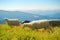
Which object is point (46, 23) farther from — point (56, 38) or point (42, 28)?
point (56, 38)

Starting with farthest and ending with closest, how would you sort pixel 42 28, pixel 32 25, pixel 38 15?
pixel 38 15
pixel 42 28
pixel 32 25

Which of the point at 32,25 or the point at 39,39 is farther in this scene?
the point at 32,25

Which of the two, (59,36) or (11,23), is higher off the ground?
(59,36)

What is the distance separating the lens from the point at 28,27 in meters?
4.95

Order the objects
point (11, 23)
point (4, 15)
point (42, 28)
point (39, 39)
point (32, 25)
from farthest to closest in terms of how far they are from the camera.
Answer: point (4, 15)
point (11, 23)
point (42, 28)
point (32, 25)
point (39, 39)

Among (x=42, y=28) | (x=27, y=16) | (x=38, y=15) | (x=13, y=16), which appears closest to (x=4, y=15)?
(x=13, y=16)

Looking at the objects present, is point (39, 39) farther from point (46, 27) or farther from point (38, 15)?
point (38, 15)

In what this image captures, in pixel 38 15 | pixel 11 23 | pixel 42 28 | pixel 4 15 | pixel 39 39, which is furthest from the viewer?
pixel 4 15

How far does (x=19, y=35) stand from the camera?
124 inches

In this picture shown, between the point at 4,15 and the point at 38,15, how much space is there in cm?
169

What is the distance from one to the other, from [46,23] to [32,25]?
1.37ft

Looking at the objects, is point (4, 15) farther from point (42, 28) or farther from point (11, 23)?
point (42, 28)

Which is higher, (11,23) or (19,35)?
(19,35)

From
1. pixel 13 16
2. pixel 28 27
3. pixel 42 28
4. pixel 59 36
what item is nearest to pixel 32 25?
pixel 28 27
